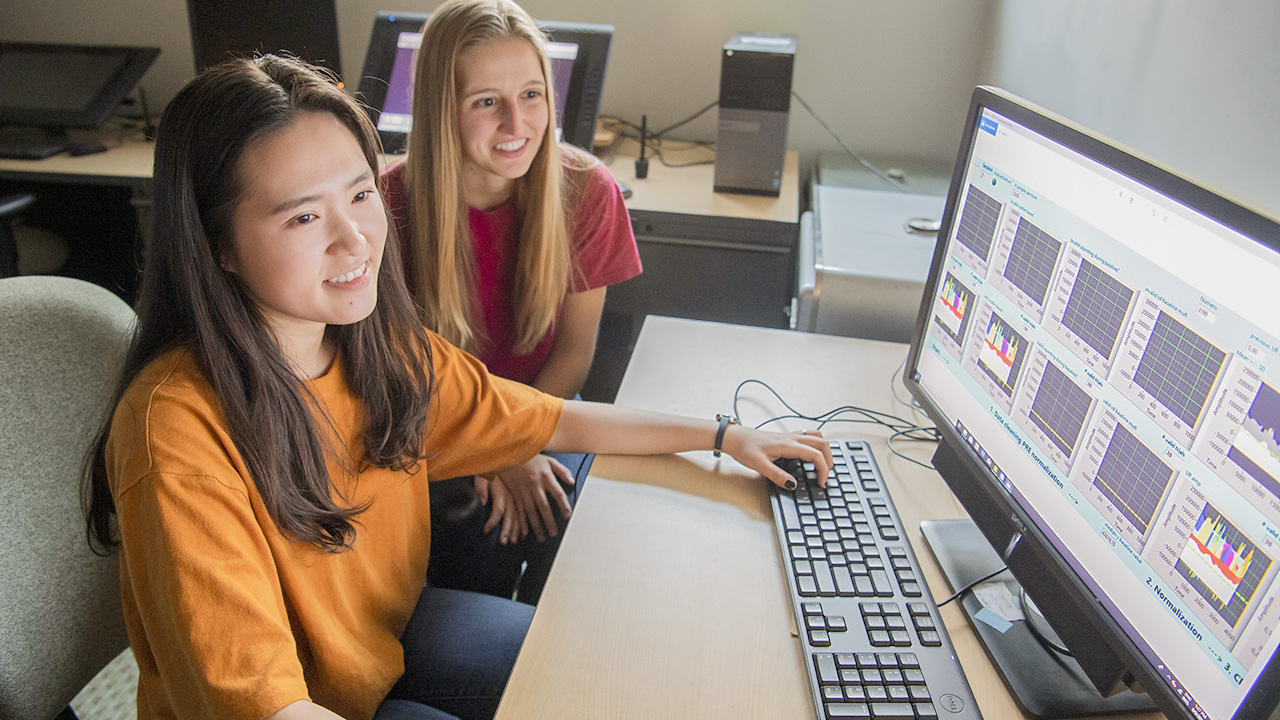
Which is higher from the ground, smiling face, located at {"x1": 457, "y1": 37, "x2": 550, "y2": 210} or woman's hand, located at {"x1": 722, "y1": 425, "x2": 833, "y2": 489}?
smiling face, located at {"x1": 457, "y1": 37, "x2": 550, "y2": 210}

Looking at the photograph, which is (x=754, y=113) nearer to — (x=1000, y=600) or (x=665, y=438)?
(x=665, y=438)

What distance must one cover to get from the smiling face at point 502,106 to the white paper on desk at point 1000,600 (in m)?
0.94

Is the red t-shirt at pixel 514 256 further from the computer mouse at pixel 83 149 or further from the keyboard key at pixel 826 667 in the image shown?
the computer mouse at pixel 83 149

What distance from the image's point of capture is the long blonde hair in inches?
50.9

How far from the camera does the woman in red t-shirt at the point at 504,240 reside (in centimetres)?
118

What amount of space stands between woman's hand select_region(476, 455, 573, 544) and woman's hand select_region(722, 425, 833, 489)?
0.95 feet

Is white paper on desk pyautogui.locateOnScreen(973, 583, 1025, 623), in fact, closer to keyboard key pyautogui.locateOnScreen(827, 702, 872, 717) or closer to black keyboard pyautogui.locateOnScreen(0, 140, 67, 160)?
keyboard key pyautogui.locateOnScreen(827, 702, 872, 717)

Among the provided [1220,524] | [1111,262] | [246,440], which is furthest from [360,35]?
→ [1220,524]

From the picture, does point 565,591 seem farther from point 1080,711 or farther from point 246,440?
point 1080,711

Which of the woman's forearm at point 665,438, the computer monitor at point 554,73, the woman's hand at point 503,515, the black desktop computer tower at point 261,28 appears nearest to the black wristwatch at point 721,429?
the woman's forearm at point 665,438

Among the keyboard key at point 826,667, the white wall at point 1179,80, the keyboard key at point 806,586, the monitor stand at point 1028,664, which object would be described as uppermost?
the white wall at point 1179,80

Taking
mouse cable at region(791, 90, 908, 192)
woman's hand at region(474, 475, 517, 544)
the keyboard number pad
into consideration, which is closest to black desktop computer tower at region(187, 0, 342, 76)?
mouse cable at region(791, 90, 908, 192)

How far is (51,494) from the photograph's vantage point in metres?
0.84

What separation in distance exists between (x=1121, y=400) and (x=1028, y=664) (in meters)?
0.26
